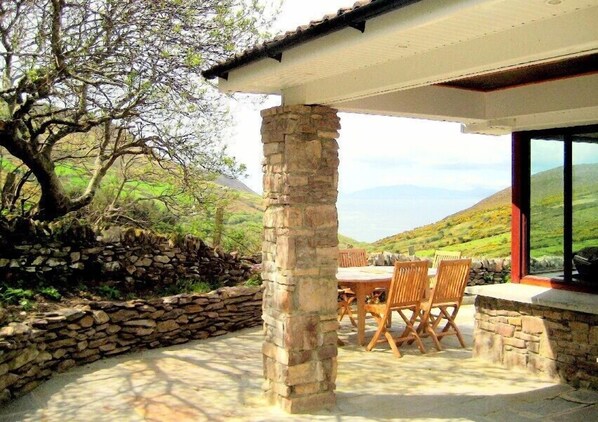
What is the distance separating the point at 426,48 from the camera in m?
3.63

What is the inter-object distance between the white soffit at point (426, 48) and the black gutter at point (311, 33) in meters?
0.07

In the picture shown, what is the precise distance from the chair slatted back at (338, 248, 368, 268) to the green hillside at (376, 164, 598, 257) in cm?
295

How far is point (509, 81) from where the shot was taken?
5938 mm

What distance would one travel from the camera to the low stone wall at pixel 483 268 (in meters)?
11.6

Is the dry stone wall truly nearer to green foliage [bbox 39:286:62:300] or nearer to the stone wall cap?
green foliage [bbox 39:286:62:300]

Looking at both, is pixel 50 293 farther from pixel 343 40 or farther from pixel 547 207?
pixel 547 207

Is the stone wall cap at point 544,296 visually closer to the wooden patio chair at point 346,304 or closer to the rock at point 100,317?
the wooden patio chair at point 346,304

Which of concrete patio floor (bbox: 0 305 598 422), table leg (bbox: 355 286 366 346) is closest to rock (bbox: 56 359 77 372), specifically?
concrete patio floor (bbox: 0 305 598 422)

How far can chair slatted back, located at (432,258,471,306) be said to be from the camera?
7.14 m

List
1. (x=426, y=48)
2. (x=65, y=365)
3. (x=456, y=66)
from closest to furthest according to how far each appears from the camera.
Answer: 1. (x=426, y=48)
2. (x=456, y=66)
3. (x=65, y=365)

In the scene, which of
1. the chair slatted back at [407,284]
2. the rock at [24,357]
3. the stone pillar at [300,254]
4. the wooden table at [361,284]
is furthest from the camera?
the wooden table at [361,284]

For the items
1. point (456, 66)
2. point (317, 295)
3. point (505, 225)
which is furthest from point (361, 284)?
point (505, 225)

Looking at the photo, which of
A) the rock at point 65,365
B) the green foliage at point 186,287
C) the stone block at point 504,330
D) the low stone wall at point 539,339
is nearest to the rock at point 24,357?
the rock at point 65,365

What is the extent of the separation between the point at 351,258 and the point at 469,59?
6.09 meters
